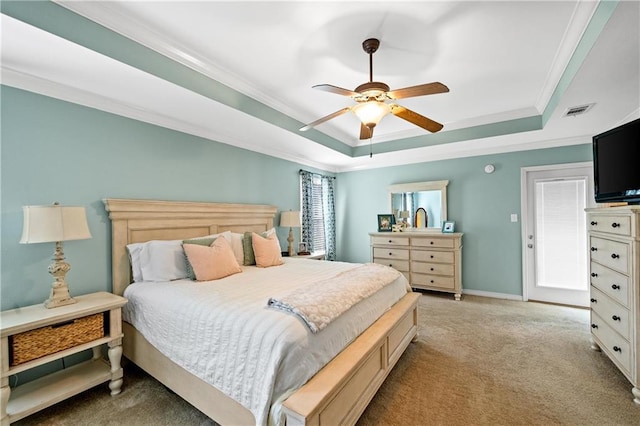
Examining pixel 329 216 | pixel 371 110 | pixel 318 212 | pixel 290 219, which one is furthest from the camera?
pixel 329 216

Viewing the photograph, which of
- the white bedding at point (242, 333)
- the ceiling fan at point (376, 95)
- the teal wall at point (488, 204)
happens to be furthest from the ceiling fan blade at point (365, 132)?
the teal wall at point (488, 204)

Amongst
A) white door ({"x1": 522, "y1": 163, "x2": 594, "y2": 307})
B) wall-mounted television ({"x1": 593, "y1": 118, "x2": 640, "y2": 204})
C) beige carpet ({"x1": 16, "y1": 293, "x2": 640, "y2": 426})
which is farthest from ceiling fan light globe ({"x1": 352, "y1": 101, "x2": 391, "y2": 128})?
white door ({"x1": 522, "y1": 163, "x2": 594, "y2": 307})

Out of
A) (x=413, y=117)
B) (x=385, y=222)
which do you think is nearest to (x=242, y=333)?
(x=413, y=117)

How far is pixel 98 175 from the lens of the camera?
2521 mm

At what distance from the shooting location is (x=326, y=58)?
2.42m

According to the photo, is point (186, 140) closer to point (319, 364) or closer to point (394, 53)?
point (394, 53)

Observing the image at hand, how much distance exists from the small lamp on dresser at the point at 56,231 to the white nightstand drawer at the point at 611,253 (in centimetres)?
404

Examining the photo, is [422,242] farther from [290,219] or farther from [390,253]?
[290,219]

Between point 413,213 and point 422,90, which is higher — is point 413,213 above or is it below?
below

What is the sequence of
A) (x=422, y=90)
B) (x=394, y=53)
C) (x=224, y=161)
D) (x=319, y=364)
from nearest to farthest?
1. (x=319, y=364)
2. (x=422, y=90)
3. (x=394, y=53)
4. (x=224, y=161)

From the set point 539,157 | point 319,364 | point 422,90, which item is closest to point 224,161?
Result: point 422,90

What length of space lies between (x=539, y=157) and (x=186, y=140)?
16.1ft

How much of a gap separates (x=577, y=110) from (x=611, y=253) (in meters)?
1.54

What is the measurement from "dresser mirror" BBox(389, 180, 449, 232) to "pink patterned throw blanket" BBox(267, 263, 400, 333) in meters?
2.64
